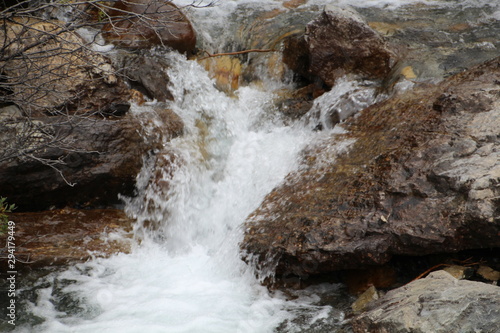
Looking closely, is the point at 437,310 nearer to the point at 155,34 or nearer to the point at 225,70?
the point at 225,70

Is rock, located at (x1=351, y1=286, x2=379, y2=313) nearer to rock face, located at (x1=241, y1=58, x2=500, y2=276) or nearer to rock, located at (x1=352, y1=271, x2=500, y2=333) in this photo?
rock face, located at (x1=241, y1=58, x2=500, y2=276)

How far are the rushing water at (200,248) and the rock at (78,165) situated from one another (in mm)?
302

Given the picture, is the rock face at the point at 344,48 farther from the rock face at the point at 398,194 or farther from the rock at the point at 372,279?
the rock at the point at 372,279

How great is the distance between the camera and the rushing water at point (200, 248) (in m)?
3.79

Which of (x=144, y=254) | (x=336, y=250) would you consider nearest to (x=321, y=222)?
(x=336, y=250)

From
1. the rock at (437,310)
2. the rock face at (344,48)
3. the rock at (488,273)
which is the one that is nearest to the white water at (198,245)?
the rock at (437,310)

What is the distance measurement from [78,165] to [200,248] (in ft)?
5.33

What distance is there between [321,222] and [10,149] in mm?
3032

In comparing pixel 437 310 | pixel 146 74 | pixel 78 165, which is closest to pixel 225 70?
pixel 146 74

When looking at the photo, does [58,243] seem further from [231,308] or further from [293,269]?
[293,269]

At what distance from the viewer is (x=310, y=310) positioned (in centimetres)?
383

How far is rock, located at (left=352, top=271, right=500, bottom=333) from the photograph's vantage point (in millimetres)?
2639

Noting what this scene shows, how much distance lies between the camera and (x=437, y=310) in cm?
278

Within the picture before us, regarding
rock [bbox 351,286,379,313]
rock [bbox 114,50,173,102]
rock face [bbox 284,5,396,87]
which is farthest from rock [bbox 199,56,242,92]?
rock [bbox 351,286,379,313]
